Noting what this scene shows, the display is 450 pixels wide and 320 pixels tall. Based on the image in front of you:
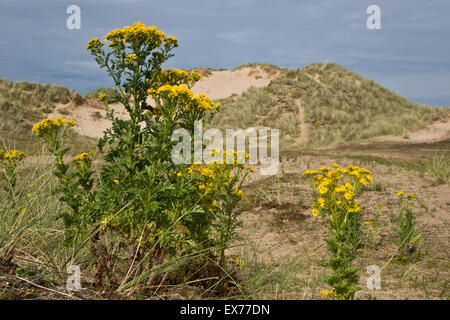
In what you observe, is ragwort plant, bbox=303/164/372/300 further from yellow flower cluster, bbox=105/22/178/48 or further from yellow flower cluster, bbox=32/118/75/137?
yellow flower cluster, bbox=32/118/75/137

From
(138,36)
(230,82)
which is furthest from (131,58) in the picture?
(230,82)

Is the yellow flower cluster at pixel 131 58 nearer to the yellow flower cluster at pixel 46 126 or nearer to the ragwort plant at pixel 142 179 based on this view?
the ragwort plant at pixel 142 179

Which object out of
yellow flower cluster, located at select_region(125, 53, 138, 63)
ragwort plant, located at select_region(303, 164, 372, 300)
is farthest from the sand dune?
yellow flower cluster, located at select_region(125, 53, 138, 63)

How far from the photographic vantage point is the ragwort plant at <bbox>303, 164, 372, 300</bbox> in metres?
2.48

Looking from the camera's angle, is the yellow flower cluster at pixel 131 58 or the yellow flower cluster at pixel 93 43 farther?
the yellow flower cluster at pixel 93 43

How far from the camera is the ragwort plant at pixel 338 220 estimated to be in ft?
8.15

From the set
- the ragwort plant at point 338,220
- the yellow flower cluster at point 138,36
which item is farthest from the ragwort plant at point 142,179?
the ragwort plant at point 338,220

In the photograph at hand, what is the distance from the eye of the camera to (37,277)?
252cm

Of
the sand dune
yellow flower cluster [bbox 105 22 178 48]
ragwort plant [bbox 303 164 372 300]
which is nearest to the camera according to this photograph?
ragwort plant [bbox 303 164 372 300]

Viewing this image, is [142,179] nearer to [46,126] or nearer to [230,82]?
[46,126]

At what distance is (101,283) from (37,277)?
44 cm

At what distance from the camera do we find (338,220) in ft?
13.4
